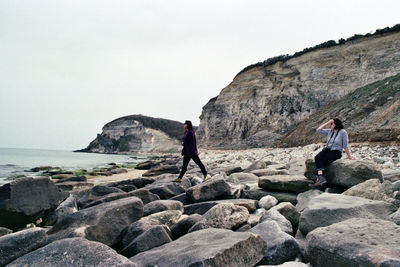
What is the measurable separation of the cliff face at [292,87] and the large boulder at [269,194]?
22.6m

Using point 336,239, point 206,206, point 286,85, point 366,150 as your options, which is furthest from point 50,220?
point 286,85

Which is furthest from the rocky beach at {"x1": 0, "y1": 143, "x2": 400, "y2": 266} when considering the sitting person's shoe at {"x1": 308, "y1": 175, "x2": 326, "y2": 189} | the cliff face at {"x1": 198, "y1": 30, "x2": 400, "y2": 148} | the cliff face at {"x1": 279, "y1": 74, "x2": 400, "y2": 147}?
the cliff face at {"x1": 198, "y1": 30, "x2": 400, "y2": 148}

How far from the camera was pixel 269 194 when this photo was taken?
485 centimetres

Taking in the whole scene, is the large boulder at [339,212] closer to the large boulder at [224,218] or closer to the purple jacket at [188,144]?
the large boulder at [224,218]

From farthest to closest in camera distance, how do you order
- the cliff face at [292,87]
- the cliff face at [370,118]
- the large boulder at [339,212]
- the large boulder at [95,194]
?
1. the cliff face at [292,87]
2. the cliff face at [370,118]
3. the large boulder at [95,194]
4. the large boulder at [339,212]

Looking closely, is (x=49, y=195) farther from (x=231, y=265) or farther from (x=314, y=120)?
(x=314, y=120)

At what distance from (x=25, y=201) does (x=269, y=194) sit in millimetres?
4443

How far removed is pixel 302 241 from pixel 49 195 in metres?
4.51

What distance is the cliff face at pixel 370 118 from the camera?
38.1 feet

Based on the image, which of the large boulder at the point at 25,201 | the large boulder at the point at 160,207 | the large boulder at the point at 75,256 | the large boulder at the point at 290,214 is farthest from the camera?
the large boulder at the point at 25,201

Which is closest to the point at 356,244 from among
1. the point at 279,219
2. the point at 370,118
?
the point at 279,219

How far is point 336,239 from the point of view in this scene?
2059 mm

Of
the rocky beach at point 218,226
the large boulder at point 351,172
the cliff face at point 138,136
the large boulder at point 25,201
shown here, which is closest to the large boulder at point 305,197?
the rocky beach at point 218,226

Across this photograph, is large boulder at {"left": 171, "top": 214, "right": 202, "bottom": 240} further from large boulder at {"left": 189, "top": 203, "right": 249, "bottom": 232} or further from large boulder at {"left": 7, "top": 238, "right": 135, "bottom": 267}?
large boulder at {"left": 7, "top": 238, "right": 135, "bottom": 267}
